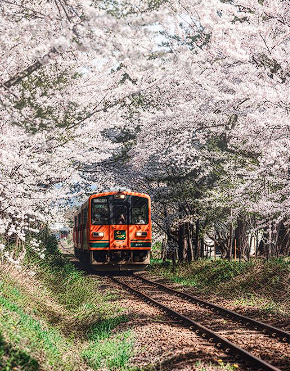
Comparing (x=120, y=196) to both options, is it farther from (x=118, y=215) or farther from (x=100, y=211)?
(x=100, y=211)

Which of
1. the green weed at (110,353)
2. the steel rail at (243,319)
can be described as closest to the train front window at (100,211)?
the steel rail at (243,319)

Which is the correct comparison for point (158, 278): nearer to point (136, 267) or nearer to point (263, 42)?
point (136, 267)

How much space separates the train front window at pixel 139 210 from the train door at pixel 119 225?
0.24 m

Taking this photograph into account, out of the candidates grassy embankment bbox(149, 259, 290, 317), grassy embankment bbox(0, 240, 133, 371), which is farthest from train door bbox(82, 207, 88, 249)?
grassy embankment bbox(0, 240, 133, 371)

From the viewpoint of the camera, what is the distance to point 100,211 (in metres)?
16.2

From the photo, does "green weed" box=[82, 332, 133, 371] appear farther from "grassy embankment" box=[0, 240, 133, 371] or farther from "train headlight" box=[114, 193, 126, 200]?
"train headlight" box=[114, 193, 126, 200]

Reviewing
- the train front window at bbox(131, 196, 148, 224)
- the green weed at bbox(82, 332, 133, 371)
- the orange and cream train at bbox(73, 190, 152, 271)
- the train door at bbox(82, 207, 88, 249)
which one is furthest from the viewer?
the train door at bbox(82, 207, 88, 249)

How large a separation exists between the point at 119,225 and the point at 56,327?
8221 millimetres

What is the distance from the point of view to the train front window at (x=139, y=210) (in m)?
16.5

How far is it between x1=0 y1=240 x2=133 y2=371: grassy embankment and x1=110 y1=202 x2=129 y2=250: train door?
13.0 ft

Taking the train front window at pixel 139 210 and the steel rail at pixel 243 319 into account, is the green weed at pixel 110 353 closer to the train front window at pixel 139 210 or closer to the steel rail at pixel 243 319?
the steel rail at pixel 243 319

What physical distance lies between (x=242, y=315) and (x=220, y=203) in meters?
5.80

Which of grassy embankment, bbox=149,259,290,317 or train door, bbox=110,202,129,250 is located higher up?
train door, bbox=110,202,129,250

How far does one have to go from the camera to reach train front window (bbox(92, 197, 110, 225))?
1619cm
